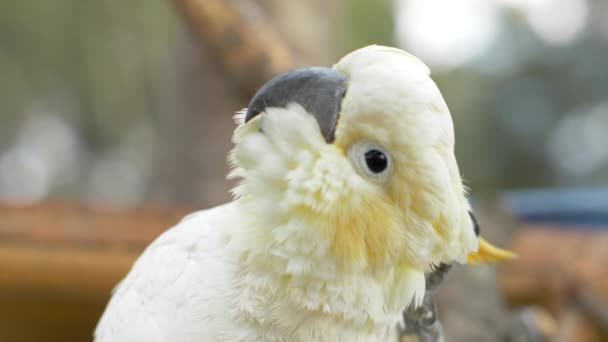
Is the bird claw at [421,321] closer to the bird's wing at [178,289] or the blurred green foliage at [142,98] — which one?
the bird's wing at [178,289]

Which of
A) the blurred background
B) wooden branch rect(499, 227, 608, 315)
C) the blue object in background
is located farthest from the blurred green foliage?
wooden branch rect(499, 227, 608, 315)

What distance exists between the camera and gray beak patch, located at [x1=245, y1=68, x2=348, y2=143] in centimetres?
57

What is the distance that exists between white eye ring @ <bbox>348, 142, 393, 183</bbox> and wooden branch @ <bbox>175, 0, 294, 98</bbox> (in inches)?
38.3

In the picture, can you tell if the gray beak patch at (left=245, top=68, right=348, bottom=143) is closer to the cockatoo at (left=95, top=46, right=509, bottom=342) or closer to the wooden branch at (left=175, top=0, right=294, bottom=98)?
the cockatoo at (left=95, top=46, right=509, bottom=342)

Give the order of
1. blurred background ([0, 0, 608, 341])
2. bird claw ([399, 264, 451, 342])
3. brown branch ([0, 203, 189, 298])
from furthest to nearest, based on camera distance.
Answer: blurred background ([0, 0, 608, 341])
brown branch ([0, 203, 189, 298])
bird claw ([399, 264, 451, 342])

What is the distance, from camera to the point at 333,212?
57 centimetres

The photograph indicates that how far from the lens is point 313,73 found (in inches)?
23.0

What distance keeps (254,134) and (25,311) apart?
1168 millimetres

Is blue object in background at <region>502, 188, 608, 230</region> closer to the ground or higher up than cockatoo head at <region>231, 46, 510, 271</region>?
closer to the ground

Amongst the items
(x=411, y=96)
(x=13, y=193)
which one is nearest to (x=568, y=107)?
(x=13, y=193)

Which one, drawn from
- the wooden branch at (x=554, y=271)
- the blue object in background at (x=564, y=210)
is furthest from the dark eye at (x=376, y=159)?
the blue object in background at (x=564, y=210)

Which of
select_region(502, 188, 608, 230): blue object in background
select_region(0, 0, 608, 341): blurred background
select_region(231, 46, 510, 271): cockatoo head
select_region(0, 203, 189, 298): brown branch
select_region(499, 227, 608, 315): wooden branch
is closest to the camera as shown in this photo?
select_region(231, 46, 510, 271): cockatoo head

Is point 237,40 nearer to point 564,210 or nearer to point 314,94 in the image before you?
point 314,94

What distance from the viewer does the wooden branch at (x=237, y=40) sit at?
147 centimetres
